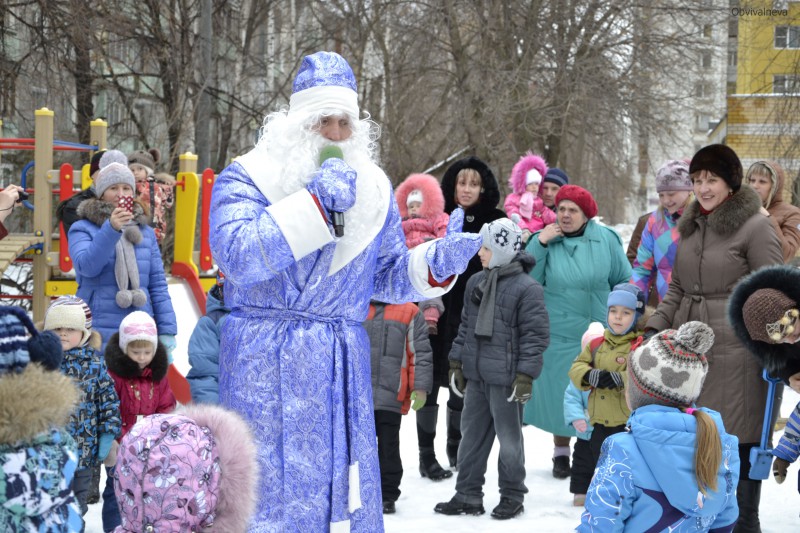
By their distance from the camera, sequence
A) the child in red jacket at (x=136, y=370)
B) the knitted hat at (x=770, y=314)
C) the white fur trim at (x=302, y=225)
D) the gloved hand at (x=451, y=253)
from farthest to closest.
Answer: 1. the child in red jacket at (x=136, y=370)
2. the knitted hat at (x=770, y=314)
3. the gloved hand at (x=451, y=253)
4. the white fur trim at (x=302, y=225)

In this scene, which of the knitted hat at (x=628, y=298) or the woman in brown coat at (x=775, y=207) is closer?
the knitted hat at (x=628, y=298)

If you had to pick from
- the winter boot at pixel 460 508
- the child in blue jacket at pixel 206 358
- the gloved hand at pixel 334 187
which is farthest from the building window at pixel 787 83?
the gloved hand at pixel 334 187

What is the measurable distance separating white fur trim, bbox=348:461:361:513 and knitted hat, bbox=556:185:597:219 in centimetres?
356

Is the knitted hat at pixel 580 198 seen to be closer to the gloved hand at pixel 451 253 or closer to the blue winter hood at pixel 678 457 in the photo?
the gloved hand at pixel 451 253

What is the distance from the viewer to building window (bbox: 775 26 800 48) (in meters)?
13.4

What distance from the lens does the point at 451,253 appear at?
3570 mm

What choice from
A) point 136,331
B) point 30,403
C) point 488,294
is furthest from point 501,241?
point 30,403

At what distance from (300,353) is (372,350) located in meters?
2.68

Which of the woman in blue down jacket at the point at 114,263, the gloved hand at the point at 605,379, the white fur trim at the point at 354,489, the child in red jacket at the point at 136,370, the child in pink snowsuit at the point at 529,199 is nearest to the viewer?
the white fur trim at the point at 354,489

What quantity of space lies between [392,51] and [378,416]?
41.2ft

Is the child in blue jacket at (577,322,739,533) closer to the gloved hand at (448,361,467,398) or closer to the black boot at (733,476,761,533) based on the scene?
the black boot at (733,476,761,533)

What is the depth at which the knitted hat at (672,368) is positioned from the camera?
11.3ft

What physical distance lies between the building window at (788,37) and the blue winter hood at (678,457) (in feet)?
36.7

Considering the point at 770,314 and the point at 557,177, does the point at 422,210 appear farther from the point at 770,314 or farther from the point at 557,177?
the point at 770,314
